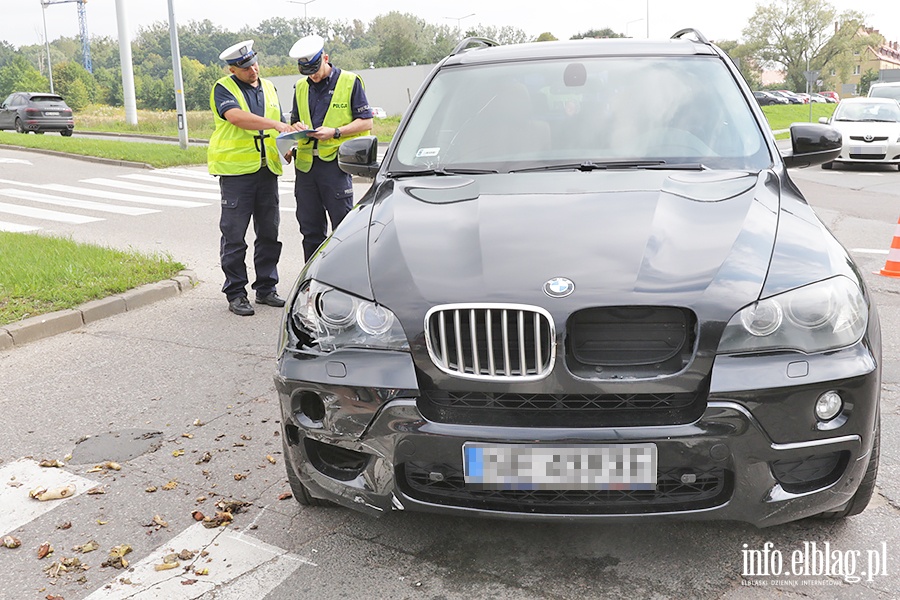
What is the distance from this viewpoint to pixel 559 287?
2570mm

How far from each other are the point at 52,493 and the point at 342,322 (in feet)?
5.71

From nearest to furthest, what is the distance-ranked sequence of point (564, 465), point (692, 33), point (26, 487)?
point (564, 465) < point (26, 487) < point (692, 33)

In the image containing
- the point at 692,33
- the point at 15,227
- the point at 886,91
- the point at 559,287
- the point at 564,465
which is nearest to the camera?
the point at 564,465

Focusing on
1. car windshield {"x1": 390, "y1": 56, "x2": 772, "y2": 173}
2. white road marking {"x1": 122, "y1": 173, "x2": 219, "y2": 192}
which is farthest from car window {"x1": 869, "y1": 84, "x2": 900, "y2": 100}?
car windshield {"x1": 390, "y1": 56, "x2": 772, "y2": 173}

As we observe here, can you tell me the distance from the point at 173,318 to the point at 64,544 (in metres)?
A: 3.61

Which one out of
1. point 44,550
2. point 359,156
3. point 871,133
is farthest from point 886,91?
point 44,550

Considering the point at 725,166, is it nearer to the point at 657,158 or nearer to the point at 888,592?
the point at 657,158

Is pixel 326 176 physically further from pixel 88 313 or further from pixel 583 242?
pixel 583 242

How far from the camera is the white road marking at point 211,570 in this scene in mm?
2752

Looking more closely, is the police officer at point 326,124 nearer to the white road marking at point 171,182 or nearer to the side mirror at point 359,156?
the side mirror at point 359,156

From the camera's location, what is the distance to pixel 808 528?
2.99 m

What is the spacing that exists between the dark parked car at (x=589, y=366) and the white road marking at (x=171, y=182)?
1358 cm

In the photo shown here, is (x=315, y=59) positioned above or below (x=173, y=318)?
above

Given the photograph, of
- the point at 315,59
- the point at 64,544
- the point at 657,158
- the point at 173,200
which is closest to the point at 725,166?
the point at 657,158
